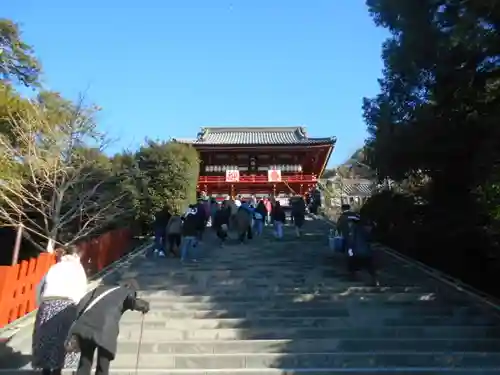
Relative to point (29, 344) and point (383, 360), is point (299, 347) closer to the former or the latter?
point (383, 360)

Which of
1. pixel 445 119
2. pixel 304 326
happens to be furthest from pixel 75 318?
pixel 445 119

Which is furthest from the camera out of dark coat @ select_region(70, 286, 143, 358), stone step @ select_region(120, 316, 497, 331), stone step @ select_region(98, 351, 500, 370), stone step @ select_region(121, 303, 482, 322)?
stone step @ select_region(121, 303, 482, 322)

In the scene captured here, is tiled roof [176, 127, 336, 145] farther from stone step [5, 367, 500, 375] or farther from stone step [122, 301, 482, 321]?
stone step [5, 367, 500, 375]

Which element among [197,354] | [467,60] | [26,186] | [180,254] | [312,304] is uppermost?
[467,60]

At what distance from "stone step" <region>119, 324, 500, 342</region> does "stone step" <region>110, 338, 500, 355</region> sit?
Result: 0.24m

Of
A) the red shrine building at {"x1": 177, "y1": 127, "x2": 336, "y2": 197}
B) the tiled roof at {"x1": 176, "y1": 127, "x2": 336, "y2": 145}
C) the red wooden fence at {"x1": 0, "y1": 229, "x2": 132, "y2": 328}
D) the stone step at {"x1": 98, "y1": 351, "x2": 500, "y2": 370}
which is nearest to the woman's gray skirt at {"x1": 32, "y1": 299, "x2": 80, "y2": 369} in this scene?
the stone step at {"x1": 98, "y1": 351, "x2": 500, "y2": 370}

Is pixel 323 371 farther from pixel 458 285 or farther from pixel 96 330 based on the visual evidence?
pixel 458 285

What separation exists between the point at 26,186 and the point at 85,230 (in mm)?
1992

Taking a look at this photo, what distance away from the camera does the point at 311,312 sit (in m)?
7.86

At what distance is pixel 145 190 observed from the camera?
647 inches

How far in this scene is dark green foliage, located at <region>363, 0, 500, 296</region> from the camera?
6.73 meters

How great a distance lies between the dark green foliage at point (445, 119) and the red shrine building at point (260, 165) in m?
20.0

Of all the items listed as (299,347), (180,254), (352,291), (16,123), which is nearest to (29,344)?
(299,347)

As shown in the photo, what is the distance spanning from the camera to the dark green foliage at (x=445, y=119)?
6727 mm
